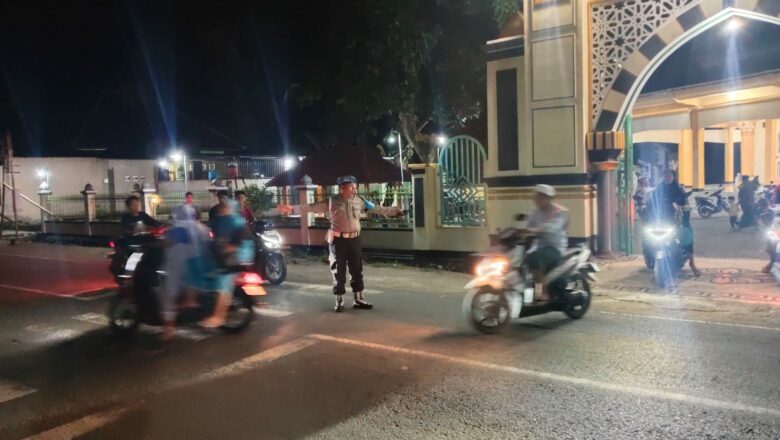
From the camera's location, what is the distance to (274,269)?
1041 centimetres

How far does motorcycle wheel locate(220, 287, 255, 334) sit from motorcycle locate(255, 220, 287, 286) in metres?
3.03

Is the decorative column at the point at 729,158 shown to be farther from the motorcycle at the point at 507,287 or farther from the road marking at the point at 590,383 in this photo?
the road marking at the point at 590,383

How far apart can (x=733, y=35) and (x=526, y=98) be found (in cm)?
471

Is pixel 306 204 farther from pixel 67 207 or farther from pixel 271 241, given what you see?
pixel 67 207

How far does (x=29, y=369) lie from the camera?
5.91 metres

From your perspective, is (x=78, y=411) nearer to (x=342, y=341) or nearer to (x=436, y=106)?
(x=342, y=341)

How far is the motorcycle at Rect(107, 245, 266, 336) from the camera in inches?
266

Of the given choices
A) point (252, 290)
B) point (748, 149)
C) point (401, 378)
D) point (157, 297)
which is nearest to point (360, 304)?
point (252, 290)

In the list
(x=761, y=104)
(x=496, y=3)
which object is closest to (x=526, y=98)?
(x=496, y=3)

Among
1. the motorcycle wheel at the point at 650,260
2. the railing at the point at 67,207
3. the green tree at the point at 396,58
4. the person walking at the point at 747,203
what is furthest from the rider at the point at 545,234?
the railing at the point at 67,207

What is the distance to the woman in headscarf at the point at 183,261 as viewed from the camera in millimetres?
6746

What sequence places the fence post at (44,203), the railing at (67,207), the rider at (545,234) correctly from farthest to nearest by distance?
1. the fence post at (44,203)
2. the railing at (67,207)
3. the rider at (545,234)

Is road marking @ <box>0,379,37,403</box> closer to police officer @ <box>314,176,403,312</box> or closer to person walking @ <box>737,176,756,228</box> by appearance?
police officer @ <box>314,176,403,312</box>

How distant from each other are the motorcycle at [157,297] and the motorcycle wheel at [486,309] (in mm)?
2306
